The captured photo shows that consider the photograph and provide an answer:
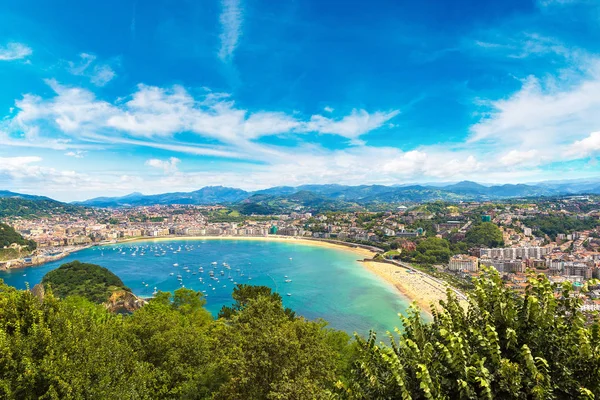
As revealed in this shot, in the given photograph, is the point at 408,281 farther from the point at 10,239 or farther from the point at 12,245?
the point at 10,239

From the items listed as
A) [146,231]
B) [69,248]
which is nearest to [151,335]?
[69,248]

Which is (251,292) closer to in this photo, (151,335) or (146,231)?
(151,335)

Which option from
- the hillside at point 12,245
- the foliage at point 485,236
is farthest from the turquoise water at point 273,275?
the foliage at point 485,236

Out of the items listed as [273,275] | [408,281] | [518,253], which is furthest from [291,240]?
[518,253]

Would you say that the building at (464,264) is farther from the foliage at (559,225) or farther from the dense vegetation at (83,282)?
the dense vegetation at (83,282)

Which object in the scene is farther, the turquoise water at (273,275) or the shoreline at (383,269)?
the shoreline at (383,269)

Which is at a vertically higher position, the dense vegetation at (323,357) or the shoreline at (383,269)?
the dense vegetation at (323,357)
